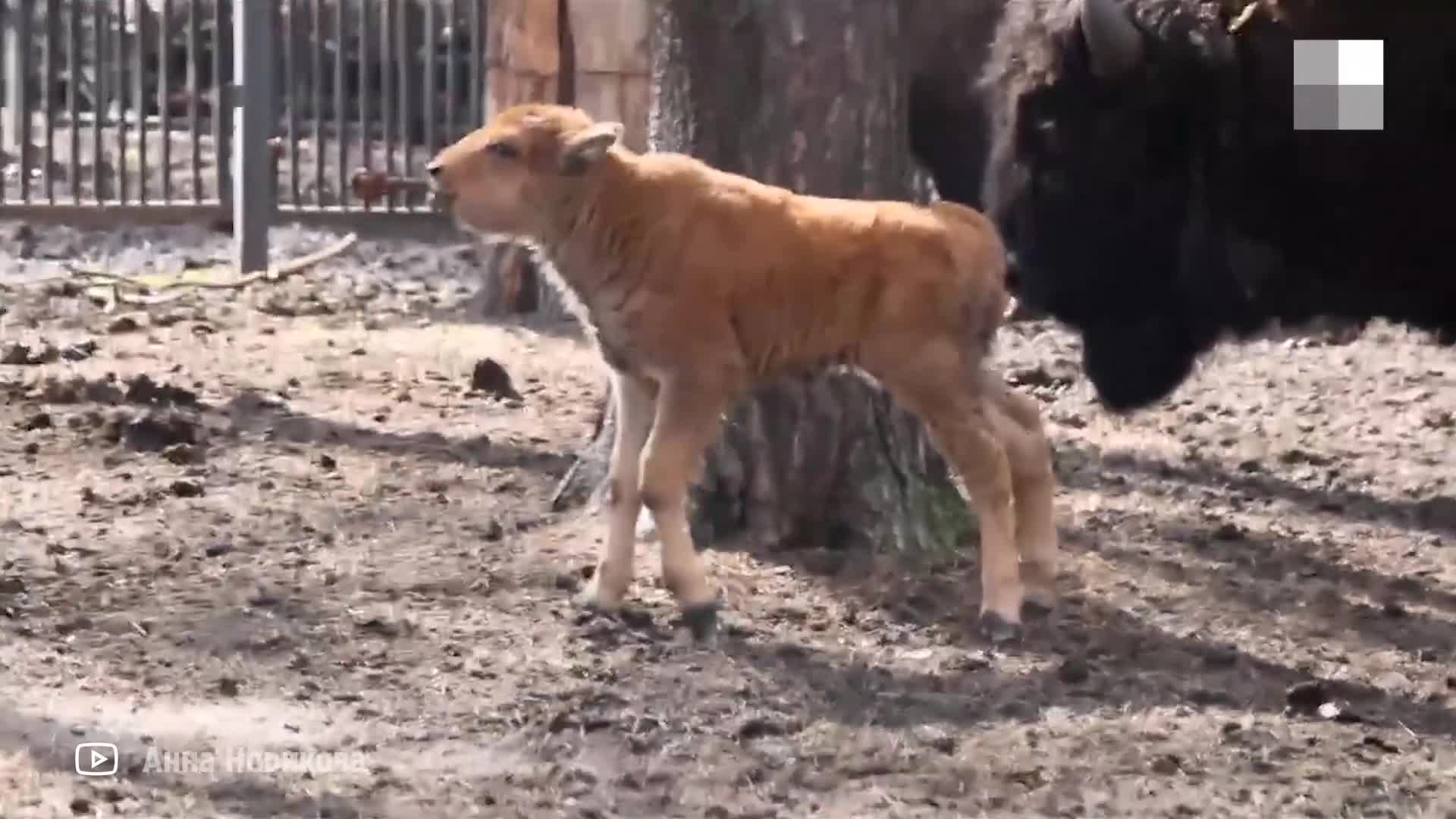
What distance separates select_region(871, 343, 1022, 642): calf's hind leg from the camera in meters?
4.09

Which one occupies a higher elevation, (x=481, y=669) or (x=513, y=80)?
(x=513, y=80)

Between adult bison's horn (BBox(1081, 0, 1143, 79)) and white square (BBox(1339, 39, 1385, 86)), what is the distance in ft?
1.61

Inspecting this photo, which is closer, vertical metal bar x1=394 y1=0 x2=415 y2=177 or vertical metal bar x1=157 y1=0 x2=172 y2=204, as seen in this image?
vertical metal bar x1=157 y1=0 x2=172 y2=204

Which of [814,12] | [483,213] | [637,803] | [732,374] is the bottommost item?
[637,803]

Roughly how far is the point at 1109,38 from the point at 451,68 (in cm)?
673

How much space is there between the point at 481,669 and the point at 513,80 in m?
5.28

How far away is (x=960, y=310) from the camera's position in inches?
162

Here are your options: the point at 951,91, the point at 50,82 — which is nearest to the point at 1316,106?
the point at 951,91

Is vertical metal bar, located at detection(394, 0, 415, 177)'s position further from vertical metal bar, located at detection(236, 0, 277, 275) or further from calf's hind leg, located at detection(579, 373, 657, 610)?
calf's hind leg, located at detection(579, 373, 657, 610)

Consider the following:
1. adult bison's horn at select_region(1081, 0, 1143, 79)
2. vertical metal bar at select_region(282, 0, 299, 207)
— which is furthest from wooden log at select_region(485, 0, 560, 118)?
adult bison's horn at select_region(1081, 0, 1143, 79)

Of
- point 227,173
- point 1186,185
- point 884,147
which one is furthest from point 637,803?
point 227,173

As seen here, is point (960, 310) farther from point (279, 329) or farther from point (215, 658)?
point (279, 329)

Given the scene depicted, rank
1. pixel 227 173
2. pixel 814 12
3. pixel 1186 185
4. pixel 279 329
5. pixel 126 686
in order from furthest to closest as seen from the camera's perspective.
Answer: pixel 227 173 → pixel 279 329 → pixel 1186 185 → pixel 814 12 → pixel 126 686

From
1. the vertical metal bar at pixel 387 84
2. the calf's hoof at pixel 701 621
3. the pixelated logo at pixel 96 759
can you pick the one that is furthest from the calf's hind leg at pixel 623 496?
the vertical metal bar at pixel 387 84
